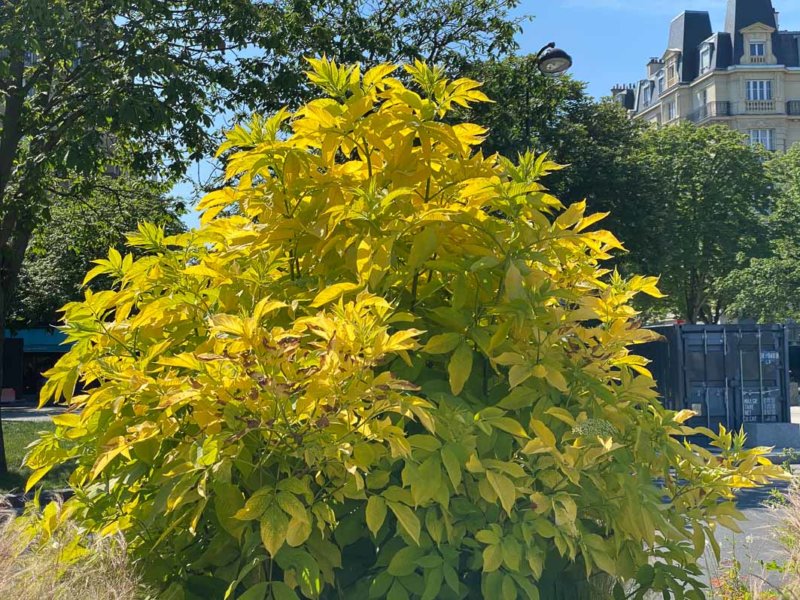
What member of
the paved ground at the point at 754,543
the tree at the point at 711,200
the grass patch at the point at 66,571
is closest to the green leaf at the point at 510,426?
the grass patch at the point at 66,571

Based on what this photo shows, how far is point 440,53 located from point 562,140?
10.4m

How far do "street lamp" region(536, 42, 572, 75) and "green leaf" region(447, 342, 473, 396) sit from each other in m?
13.8

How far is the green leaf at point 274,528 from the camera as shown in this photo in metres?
1.94

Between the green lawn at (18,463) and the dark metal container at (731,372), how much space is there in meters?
10.7

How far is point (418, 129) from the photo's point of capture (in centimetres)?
244

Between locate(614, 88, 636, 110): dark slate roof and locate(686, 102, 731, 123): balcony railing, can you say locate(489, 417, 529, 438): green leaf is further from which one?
locate(614, 88, 636, 110): dark slate roof

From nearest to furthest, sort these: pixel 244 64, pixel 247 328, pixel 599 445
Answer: pixel 247 328 < pixel 599 445 < pixel 244 64

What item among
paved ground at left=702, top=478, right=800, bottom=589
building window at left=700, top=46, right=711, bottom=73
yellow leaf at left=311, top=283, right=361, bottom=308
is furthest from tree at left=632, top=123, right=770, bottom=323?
yellow leaf at left=311, top=283, right=361, bottom=308

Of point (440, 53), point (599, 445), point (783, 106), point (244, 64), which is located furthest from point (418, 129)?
point (783, 106)

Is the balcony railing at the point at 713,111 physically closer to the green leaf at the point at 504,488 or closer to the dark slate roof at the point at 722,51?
the dark slate roof at the point at 722,51

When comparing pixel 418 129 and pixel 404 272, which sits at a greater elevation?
pixel 418 129

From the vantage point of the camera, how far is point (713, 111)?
72.9 metres

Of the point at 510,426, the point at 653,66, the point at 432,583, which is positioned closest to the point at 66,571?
the point at 432,583

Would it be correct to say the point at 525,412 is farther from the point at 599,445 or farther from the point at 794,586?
the point at 794,586
